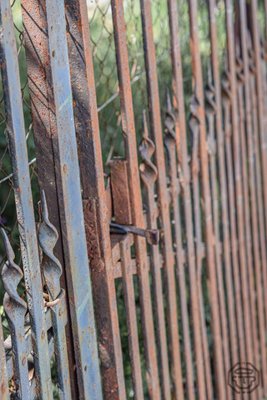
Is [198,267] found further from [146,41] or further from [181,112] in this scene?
[146,41]

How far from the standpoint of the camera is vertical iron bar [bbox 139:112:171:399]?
8.15 ft

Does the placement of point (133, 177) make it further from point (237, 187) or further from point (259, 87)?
point (259, 87)

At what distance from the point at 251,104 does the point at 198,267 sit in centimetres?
102

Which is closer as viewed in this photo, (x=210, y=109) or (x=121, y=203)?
(x=121, y=203)

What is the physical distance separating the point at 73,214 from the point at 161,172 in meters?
0.59

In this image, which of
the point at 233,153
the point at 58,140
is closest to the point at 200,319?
the point at 233,153

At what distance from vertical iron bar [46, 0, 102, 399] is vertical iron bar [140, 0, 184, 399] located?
506 millimetres

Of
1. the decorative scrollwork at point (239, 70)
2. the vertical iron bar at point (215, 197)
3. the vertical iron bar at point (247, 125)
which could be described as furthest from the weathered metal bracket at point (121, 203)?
the decorative scrollwork at point (239, 70)

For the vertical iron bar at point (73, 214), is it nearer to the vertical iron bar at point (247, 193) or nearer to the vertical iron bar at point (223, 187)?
the vertical iron bar at point (223, 187)

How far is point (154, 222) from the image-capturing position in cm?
255

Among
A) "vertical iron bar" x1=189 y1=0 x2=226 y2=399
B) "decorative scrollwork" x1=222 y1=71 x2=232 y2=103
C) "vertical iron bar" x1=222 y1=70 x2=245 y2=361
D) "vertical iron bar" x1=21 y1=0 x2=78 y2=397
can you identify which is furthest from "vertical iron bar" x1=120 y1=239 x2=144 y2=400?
"decorative scrollwork" x1=222 y1=71 x2=232 y2=103

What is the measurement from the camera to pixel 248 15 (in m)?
3.52

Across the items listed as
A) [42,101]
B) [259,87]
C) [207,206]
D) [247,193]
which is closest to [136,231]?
[42,101]

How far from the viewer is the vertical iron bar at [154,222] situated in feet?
8.15
